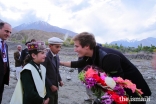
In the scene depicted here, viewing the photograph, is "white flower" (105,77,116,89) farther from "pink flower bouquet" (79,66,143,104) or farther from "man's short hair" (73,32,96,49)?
"man's short hair" (73,32,96,49)

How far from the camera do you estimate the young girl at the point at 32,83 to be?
100 inches

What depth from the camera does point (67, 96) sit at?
21.6 feet

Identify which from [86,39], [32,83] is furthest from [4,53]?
[86,39]

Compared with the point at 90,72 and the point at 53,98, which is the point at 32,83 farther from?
the point at 53,98

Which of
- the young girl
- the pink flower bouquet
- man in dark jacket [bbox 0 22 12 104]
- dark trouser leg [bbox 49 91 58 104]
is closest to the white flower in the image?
the pink flower bouquet

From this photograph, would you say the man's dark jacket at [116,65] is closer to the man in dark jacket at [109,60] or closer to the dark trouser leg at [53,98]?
the man in dark jacket at [109,60]

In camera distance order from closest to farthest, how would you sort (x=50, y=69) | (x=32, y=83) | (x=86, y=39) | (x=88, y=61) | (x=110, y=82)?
(x=110, y=82), (x=86, y=39), (x=32, y=83), (x=88, y=61), (x=50, y=69)

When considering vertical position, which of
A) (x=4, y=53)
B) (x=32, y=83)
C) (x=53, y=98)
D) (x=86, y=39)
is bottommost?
(x=53, y=98)

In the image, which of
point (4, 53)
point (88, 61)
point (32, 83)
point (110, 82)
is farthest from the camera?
point (4, 53)

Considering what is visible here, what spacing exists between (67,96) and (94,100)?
4418 millimetres

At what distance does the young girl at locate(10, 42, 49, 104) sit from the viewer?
2549mm

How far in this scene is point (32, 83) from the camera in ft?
8.49

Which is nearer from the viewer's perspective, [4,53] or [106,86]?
[106,86]

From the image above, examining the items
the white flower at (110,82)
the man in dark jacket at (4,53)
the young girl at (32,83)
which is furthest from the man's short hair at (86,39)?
Answer: the man in dark jacket at (4,53)
